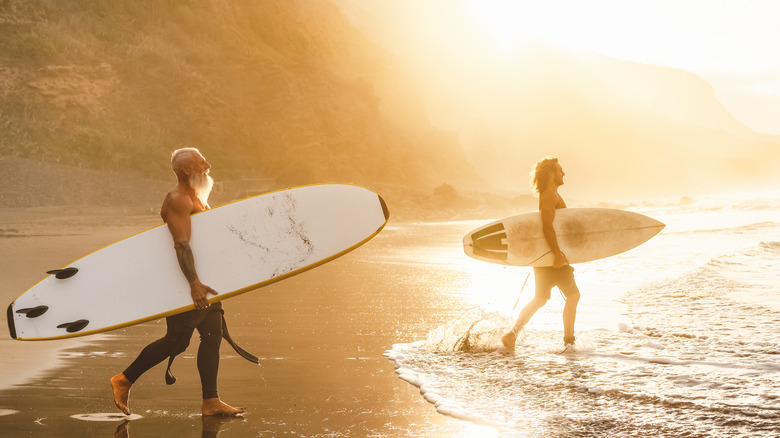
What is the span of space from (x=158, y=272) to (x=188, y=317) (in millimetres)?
485

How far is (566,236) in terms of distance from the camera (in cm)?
672

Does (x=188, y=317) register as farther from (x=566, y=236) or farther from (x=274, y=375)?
(x=566, y=236)

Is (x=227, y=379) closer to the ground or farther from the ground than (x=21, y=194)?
closer to the ground

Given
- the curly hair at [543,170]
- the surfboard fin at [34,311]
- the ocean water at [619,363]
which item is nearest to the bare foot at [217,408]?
the ocean water at [619,363]

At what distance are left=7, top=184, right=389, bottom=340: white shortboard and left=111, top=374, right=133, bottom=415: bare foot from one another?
458 mm

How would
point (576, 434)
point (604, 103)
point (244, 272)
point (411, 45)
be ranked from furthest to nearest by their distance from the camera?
point (604, 103)
point (411, 45)
point (244, 272)
point (576, 434)

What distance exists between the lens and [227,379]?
5309mm

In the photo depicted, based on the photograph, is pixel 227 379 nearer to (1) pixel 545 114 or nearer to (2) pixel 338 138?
(2) pixel 338 138

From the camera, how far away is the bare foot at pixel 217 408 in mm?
4266

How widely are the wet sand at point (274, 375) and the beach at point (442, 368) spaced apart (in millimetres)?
19

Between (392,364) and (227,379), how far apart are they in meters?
1.30

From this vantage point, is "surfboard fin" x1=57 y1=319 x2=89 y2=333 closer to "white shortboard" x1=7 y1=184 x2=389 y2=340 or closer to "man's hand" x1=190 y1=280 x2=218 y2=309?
"white shortboard" x1=7 y1=184 x2=389 y2=340

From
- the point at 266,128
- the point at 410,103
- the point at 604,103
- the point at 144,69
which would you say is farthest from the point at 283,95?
the point at 604,103

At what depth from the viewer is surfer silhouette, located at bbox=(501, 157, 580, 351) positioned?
6.02m
